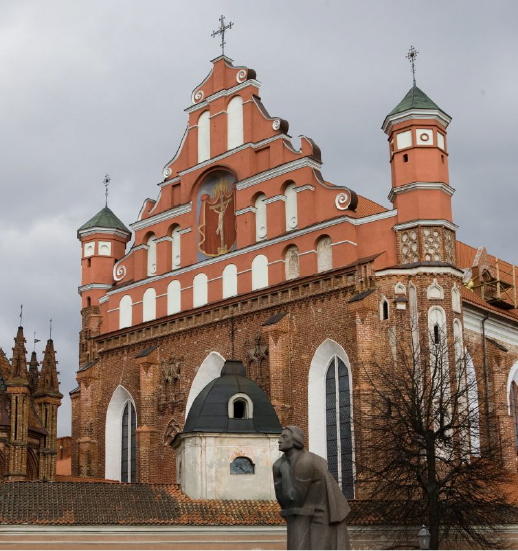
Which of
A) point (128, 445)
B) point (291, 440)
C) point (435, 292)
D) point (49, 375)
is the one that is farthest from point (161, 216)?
point (291, 440)

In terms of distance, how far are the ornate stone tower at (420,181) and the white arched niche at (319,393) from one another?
3.58m

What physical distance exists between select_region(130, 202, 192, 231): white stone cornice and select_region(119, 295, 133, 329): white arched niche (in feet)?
9.30

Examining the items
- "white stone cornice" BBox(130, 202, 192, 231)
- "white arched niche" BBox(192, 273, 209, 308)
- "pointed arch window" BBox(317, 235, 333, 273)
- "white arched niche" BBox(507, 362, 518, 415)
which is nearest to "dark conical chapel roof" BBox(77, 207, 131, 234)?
"white stone cornice" BBox(130, 202, 192, 231)

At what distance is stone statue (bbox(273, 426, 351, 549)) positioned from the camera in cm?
1078

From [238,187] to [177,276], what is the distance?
428 cm

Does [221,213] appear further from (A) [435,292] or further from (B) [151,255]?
(A) [435,292]

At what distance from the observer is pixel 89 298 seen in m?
41.6

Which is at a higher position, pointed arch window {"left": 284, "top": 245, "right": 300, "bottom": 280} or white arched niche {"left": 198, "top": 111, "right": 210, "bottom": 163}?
white arched niche {"left": 198, "top": 111, "right": 210, "bottom": 163}

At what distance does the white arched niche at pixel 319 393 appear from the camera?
31.5 metres

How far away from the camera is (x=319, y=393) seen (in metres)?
31.8

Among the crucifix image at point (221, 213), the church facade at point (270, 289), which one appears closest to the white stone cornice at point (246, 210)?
the church facade at point (270, 289)

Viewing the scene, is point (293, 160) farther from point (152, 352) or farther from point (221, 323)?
point (152, 352)

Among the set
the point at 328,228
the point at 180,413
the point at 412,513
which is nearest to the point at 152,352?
the point at 180,413

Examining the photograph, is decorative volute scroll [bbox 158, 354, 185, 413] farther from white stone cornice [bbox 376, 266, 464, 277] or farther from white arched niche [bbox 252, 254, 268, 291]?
white stone cornice [bbox 376, 266, 464, 277]
